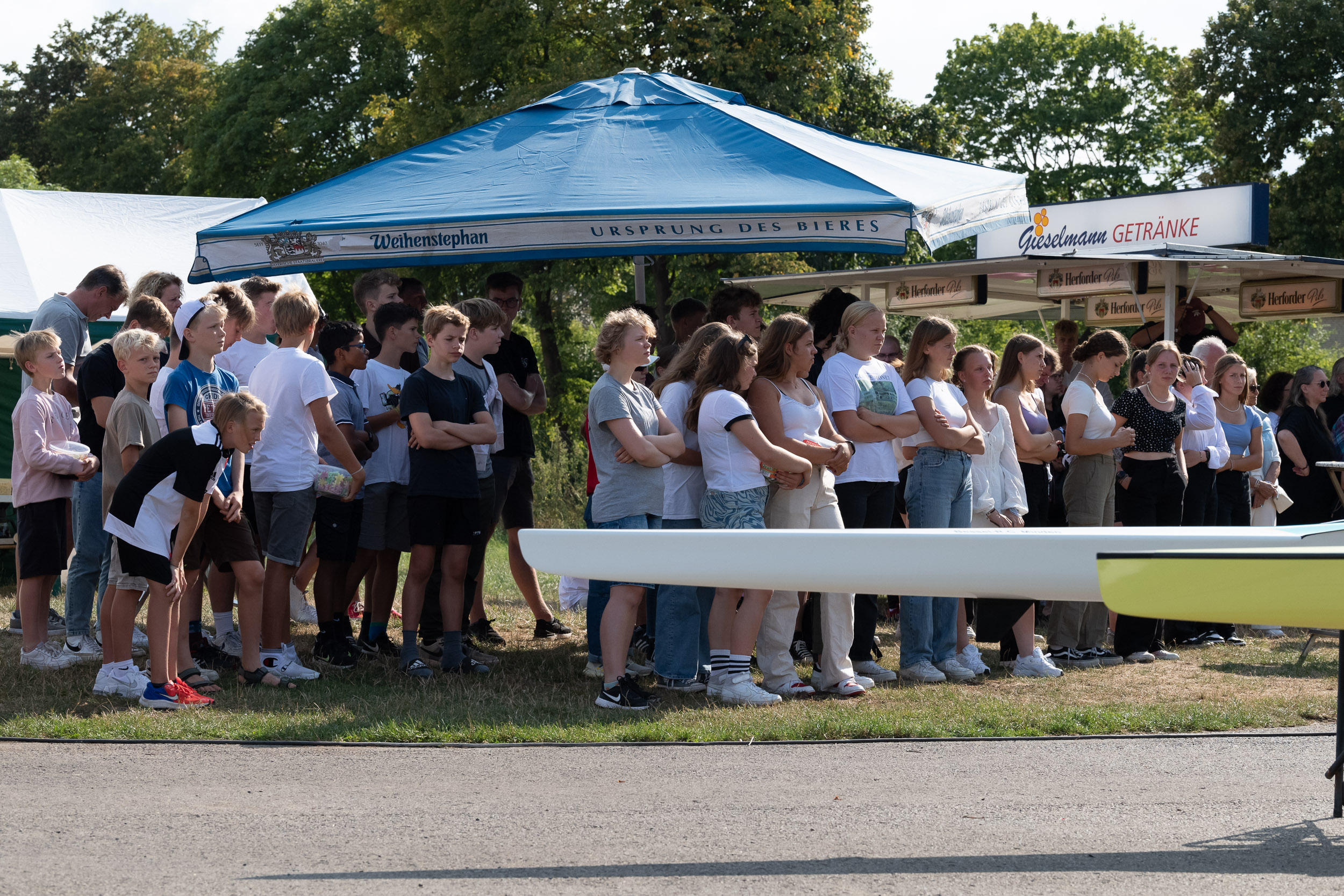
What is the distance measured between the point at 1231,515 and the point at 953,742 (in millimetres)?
4641

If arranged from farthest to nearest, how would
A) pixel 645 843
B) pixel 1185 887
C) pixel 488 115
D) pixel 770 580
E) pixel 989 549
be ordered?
pixel 488 115, pixel 770 580, pixel 989 549, pixel 645 843, pixel 1185 887

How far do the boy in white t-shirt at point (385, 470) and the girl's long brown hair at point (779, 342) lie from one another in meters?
1.95

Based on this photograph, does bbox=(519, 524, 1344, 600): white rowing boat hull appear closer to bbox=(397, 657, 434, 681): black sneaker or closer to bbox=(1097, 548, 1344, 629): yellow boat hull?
bbox=(1097, 548, 1344, 629): yellow boat hull

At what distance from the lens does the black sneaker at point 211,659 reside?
6.89 meters

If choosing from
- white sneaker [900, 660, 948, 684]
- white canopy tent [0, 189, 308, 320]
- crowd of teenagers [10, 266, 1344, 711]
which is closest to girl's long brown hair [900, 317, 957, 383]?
crowd of teenagers [10, 266, 1344, 711]

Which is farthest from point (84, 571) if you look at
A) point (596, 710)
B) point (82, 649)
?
point (596, 710)

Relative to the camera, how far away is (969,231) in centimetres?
734

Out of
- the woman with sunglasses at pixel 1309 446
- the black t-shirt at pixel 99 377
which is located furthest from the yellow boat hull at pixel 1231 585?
the woman with sunglasses at pixel 1309 446

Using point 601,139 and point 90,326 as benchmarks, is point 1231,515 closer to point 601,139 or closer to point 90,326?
point 601,139

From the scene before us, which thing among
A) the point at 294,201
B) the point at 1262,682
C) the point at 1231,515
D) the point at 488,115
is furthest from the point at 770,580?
the point at 488,115

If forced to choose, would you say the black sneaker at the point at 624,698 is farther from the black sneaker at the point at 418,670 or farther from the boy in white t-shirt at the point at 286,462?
the boy in white t-shirt at the point at 286,462

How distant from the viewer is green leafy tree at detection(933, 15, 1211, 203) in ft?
146

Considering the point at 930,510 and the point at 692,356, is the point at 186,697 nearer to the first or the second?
the point at 692,356

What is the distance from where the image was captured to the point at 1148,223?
66.0 ft
